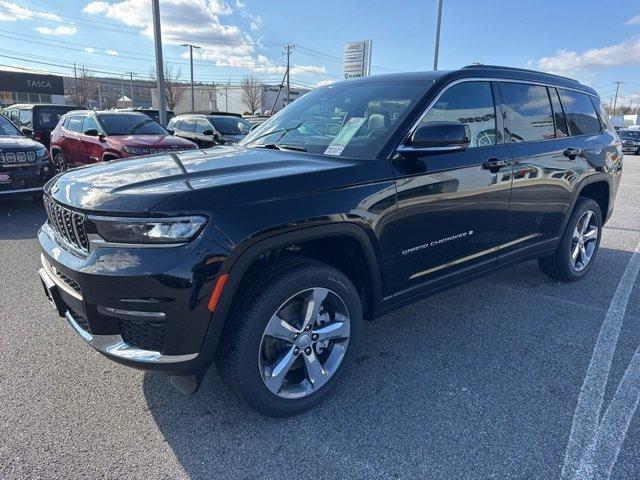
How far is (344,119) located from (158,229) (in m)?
1.70

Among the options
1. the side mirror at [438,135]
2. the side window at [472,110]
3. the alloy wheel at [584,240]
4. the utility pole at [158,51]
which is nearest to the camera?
the side mirror at [438,135]

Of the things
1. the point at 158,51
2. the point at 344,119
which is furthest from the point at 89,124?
the point at 344,119

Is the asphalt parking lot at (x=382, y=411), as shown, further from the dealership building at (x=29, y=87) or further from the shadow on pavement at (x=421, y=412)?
the dealership building at (x=29, y=87)

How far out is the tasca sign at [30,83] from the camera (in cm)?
5434

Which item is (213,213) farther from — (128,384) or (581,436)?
(581,436)

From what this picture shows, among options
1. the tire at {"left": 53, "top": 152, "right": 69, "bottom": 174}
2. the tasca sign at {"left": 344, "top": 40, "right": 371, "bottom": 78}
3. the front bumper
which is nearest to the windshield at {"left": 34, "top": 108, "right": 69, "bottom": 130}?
the tire at {"left": 53, "top": 152, "right": 69, "bottom": 174}

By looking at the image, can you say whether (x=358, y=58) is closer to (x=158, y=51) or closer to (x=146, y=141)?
(x=158, y=51)

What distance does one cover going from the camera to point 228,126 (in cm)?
1318

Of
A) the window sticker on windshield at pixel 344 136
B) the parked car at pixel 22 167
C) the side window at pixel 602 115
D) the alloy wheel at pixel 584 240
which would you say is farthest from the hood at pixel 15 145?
the side window at pixel 602 115

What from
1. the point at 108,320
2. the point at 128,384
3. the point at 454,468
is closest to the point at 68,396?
the point at 128,384

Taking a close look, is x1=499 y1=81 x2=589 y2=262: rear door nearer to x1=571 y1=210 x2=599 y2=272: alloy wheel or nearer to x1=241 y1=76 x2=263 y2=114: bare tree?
x1=571 y1=210 x2=599 y2=272: alloy wheel

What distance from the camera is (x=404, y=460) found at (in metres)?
2.22

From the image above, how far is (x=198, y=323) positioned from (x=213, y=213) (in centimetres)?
51

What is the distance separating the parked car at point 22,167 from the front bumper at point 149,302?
19.6 ft
